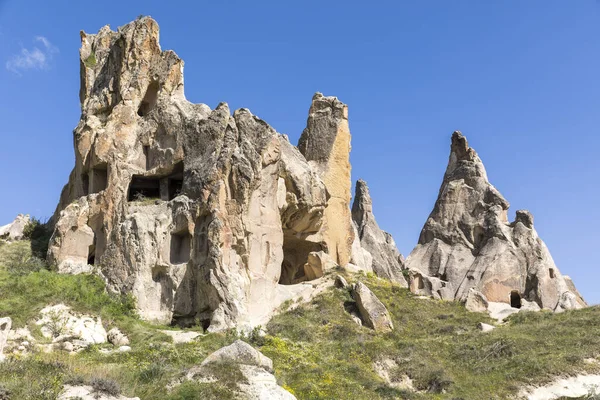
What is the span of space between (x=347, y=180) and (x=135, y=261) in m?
14.5

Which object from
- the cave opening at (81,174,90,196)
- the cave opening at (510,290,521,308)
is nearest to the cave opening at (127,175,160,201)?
the cave opening at (81,174,90,196)

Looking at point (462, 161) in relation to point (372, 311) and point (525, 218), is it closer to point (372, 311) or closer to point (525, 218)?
point (525, 218)

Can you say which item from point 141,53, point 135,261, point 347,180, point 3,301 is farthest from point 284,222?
point 3,301

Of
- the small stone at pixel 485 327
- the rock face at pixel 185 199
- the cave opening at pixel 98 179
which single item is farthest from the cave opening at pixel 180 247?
the small stone at pixel 485 327

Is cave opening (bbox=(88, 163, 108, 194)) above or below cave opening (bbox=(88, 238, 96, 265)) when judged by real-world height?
above

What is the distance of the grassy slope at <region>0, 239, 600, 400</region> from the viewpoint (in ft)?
70.3

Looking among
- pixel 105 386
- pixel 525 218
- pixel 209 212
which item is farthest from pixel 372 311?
pixel 525 218

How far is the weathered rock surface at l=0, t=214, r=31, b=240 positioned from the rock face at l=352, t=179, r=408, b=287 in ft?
70.9

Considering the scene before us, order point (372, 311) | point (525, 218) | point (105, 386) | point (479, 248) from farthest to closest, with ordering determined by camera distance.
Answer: point (479, 248)
point (525, 218)
point (372, 311)
point (105, 386)

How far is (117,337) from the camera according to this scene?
26203mm

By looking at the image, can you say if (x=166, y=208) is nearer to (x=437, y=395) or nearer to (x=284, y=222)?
(x=284, y=222)

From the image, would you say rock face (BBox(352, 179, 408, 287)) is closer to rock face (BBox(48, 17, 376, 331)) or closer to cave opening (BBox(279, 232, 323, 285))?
rock face (BBox(48, 17, 376, 331))

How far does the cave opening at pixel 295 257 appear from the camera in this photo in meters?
38.1

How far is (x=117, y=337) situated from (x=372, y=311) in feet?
36.1
